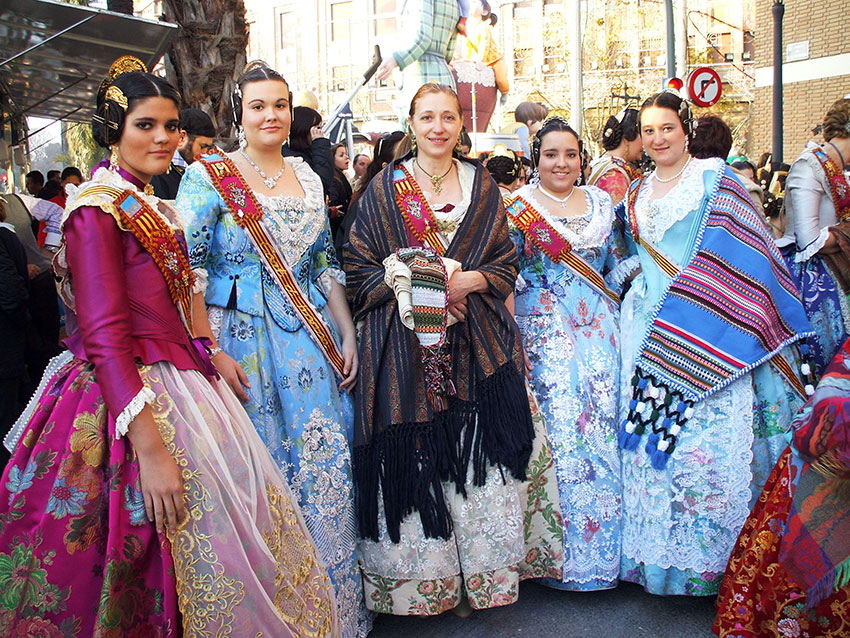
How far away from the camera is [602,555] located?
11.2ft

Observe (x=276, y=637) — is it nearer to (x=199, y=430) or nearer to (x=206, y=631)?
(x=206, y=631)

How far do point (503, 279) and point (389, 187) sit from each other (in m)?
0.62

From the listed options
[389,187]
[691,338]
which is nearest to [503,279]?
[389,187]

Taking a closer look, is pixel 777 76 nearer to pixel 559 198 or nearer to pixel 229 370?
pixel 559 198

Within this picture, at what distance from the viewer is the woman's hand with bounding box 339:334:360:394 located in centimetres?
317

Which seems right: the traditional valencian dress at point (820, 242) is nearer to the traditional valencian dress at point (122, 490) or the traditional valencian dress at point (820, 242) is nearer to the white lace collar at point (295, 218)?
the white lace collar at point (295, 218)

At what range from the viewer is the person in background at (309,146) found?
13.7ft

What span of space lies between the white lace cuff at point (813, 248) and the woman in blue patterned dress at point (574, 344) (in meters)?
0.86

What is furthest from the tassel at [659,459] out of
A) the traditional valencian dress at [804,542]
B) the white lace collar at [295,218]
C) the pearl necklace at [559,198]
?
the white lace collar at [295,218]

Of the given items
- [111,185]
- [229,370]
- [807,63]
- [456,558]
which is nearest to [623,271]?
[456,558]

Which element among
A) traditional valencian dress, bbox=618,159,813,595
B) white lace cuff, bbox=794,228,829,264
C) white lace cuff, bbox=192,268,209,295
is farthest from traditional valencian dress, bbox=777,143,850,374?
white lace cuff, bbox=192,268,209,295

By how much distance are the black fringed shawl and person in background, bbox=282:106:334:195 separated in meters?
0.92

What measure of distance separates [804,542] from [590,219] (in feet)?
5.67

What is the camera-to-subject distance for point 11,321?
157 inches
